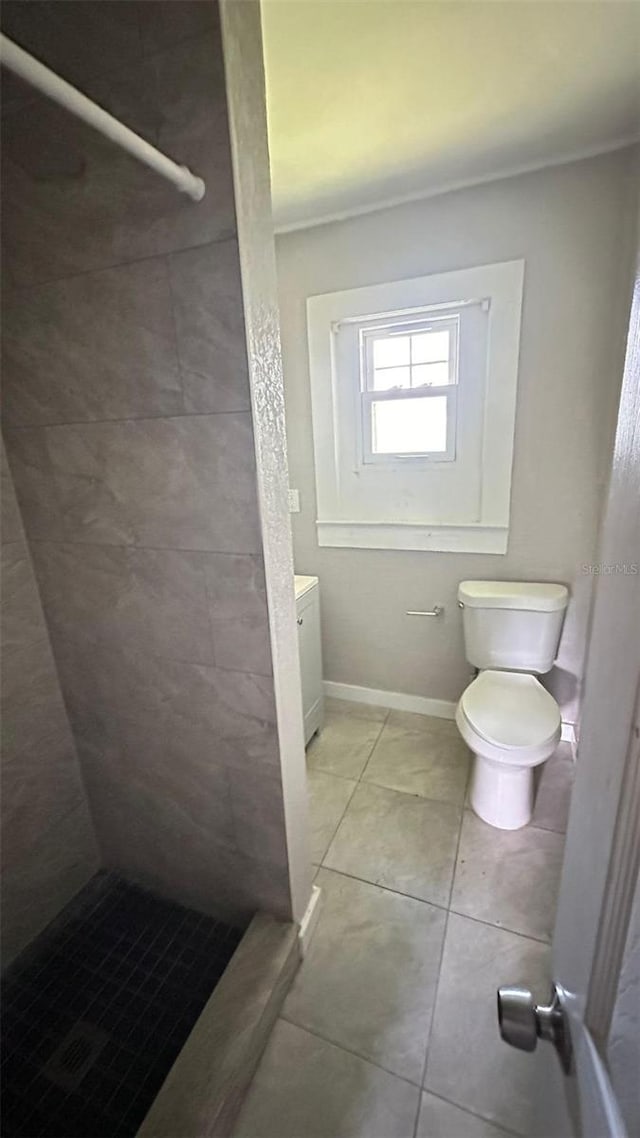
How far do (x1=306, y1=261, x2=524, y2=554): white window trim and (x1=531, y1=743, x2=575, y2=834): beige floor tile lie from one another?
96 cm

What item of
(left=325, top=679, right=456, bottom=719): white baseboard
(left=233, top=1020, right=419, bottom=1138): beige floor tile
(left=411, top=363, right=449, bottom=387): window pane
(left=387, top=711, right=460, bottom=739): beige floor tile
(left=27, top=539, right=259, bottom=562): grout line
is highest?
(left=411, top=363, right=449, bottom=387): window pane

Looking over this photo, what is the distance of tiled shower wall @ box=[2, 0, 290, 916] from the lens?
2.60ft

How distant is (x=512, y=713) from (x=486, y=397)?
1.23 metres

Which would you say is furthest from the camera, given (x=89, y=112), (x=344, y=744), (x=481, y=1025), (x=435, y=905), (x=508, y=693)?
(x=344, y=744)

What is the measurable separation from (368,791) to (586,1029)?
4.80 ft

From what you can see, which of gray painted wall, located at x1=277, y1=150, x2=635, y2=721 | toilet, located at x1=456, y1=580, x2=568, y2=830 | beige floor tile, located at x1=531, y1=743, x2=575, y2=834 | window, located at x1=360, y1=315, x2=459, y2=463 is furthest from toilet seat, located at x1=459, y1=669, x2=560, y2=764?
window, located at x1=360, y1=315, x2=459, y2=463

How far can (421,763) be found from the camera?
1969mm

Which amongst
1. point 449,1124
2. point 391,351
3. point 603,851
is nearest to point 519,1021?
point 603,851

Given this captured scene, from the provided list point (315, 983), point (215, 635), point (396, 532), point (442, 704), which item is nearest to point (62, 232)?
point (215, 635)

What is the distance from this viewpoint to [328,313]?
1896mm

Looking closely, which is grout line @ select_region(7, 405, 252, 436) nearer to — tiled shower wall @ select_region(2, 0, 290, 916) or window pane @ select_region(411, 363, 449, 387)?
tiled shower wall @ select_region(2, 0, 290, 916)

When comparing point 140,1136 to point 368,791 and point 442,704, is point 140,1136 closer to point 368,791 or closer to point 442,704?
point 368,791

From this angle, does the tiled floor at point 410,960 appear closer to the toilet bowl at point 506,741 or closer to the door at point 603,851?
the toilet bowl at point 506,741

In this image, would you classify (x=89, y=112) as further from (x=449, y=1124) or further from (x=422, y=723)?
(x=422, y=723)
